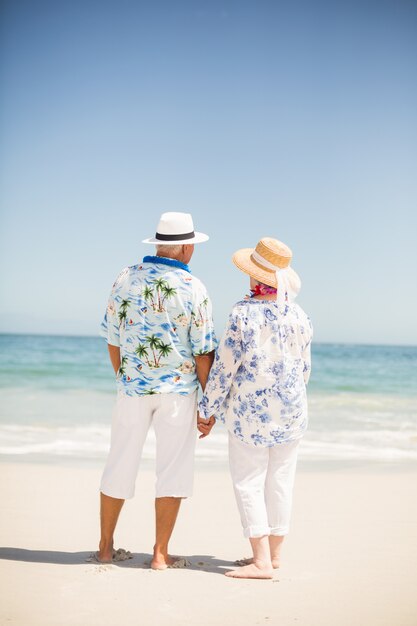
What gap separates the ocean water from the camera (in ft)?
24.7

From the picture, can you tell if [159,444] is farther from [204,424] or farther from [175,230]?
[175,230]

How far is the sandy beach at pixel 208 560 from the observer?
2768mm

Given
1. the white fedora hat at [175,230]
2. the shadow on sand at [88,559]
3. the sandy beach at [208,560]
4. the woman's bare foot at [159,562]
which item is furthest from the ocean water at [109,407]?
the white fedora hat at [175,230]

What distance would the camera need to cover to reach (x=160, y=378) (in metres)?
3.21

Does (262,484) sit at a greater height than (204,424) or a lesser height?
lesser

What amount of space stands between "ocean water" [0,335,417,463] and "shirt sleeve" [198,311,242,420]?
3.70 meters

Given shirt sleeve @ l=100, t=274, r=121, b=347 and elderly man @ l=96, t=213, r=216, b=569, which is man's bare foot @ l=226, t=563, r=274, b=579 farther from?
shirt sleeve @ l=100, t=274, r=121, b=347

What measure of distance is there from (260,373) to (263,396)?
4.1 inches

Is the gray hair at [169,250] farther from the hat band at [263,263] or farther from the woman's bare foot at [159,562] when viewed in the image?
the woman's bare foot at [159,562]

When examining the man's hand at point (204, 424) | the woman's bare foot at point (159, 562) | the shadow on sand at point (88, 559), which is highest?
the man's hand at point (204, 424)

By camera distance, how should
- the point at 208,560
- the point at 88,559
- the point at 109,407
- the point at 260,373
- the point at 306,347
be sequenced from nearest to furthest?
the point at 260,373
the point at 306,347
the point at 88,559
the point at 208,560
the point at 109,407

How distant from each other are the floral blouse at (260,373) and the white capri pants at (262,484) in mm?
72

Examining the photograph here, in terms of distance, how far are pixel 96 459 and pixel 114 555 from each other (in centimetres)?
342

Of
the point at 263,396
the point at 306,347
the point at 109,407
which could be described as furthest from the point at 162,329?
the point at 109,407
